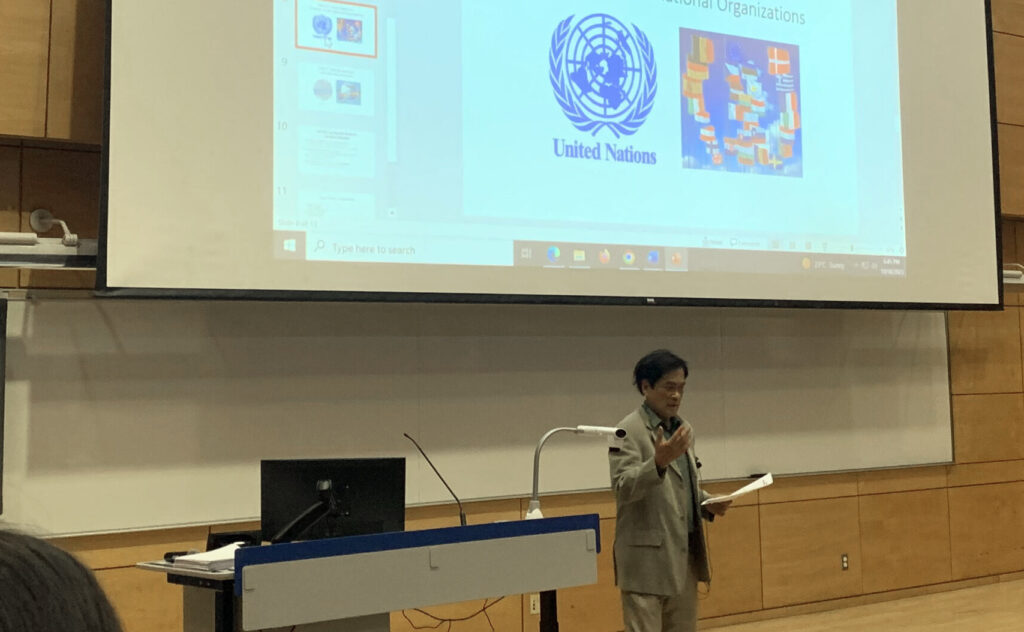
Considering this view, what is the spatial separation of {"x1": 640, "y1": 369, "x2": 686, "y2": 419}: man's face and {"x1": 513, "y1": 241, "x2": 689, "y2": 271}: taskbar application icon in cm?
104

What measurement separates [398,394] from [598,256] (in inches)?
42.7

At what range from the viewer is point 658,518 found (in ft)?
11.3

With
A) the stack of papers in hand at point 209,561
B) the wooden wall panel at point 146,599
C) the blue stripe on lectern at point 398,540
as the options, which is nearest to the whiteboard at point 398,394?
the wooden wall panel at point 146,599

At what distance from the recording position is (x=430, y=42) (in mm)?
4254

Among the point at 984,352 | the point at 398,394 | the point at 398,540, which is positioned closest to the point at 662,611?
the point at 398,540

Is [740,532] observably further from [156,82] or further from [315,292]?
[156,82]

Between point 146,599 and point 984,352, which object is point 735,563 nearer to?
point 984,352

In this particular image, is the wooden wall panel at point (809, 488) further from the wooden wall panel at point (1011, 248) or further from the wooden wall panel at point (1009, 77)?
the wooden wall panel at point (1009, 77)

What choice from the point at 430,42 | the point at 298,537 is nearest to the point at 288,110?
the point at 430,42

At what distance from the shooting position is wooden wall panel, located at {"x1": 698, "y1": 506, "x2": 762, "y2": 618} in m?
5.36

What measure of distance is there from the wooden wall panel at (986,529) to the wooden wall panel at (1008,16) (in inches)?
112

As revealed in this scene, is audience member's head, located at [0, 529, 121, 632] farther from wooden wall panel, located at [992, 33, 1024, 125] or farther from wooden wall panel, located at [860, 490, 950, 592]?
wooden wall panel, located at [992, 33, 1024, 125]

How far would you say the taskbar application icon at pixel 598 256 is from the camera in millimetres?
4418

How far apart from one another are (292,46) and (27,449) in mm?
1841
